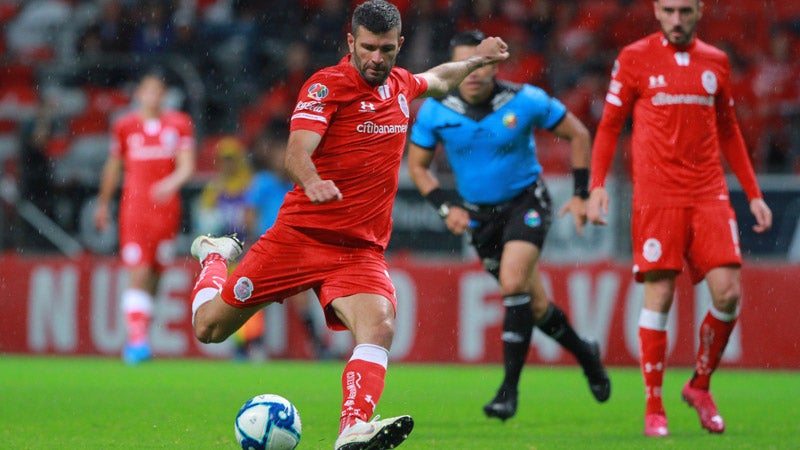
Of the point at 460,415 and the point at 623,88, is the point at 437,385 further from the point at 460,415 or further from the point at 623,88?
the point at 623,88

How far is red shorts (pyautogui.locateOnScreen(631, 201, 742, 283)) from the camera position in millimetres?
7297

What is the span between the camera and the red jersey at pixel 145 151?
517 inches

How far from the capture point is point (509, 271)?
27.0ft

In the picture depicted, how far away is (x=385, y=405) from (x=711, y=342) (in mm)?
2377

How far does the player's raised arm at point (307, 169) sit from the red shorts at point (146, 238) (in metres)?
7.40

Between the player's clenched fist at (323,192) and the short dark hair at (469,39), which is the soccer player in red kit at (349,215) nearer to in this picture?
the player's clenched fist at (323,192)

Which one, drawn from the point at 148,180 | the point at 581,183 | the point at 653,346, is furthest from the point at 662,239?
the point at 148,180

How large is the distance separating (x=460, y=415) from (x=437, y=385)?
2465 mm

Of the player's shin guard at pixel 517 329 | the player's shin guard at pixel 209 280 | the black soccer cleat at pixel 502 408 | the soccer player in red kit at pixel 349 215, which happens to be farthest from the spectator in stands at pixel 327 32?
the soccer player in red kit at pixel 349 215

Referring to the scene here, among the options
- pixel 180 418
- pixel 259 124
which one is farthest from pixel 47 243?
pixel 180 418

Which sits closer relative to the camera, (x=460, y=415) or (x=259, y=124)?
(x=460, y=415)

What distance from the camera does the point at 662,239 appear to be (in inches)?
289

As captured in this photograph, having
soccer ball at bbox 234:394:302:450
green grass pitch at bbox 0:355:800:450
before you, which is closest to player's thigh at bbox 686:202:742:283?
green grass pitch at bbox 0:355:800:450

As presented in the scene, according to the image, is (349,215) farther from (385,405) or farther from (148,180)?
(148,180)
